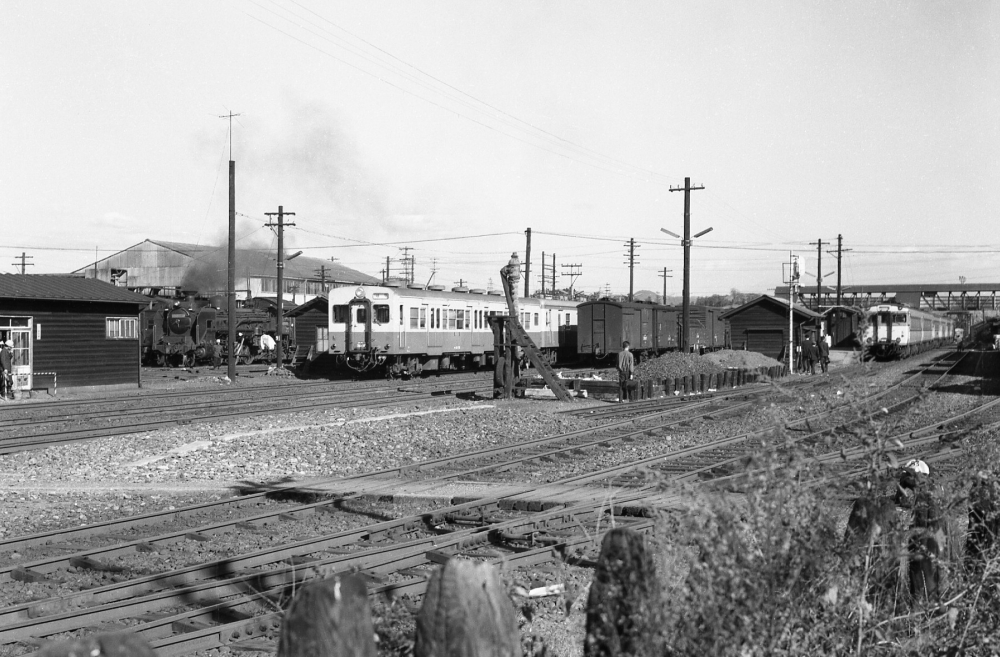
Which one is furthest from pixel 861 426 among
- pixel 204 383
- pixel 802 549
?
pixel 204 383

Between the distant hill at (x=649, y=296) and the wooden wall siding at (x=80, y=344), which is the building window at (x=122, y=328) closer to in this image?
the wooden wall siding at (x=80, y=344)

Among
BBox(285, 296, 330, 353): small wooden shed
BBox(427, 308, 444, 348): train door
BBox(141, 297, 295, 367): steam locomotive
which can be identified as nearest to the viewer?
BBox(427, 308, 444, 348): train door

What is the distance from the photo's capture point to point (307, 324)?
47438mm

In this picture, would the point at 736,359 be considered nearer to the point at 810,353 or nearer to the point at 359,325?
the point at 810,353

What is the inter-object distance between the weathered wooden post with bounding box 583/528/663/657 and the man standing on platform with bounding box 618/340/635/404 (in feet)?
65.5

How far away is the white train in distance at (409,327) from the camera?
3158 centimetres

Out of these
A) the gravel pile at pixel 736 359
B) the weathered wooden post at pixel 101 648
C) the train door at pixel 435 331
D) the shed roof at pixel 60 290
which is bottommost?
the gravel pile at pixel 736 359

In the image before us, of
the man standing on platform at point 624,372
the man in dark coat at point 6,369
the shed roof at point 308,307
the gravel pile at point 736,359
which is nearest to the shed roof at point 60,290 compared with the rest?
the man in dark coat at point 6,369

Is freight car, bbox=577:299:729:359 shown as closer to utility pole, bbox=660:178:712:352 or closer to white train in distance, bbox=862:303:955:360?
utility pole, bbox=660:178:712:352

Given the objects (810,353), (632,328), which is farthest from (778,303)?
(810,353)

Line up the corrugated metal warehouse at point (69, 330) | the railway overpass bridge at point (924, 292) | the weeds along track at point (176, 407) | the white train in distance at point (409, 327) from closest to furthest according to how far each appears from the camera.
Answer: the weeds along track at point (176, 407) < the corrugated metal warehouse at point (69, 330) < the white train in distance at point (409, 327) < the railway overpass bridge at point (924, 292)

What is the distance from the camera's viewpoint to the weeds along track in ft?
55.8

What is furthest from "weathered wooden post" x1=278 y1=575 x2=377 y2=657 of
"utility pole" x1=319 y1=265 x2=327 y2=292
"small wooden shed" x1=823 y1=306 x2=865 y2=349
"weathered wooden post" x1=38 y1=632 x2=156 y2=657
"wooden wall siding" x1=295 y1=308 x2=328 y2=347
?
"utility pole" x1=319 y1=265 x2=327 y2=292

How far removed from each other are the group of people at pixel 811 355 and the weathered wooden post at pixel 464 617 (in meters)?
32.6
